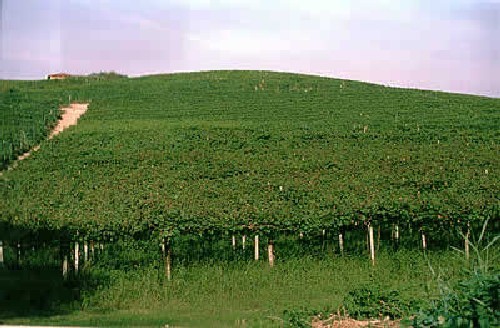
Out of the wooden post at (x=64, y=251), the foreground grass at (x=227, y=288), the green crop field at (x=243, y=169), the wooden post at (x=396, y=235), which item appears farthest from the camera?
the wooden post at (x=396, y=235)

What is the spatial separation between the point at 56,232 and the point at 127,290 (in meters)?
3.41

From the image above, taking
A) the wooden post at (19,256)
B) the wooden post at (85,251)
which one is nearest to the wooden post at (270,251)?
the wooden post at (85,251)

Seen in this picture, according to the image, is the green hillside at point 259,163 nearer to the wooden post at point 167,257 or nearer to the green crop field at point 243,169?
the green crop field at point 243,169

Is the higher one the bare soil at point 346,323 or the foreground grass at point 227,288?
the bare soil at point 346,323

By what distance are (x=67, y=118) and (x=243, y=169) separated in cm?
1785

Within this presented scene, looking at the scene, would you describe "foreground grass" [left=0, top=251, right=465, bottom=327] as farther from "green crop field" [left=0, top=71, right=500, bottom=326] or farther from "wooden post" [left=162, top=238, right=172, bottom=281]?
"wooden post" [left=162, top=238, right=172, bottom=281]

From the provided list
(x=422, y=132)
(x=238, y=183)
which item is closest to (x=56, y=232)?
(x=238, y=183)

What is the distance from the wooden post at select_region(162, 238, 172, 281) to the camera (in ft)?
59.3

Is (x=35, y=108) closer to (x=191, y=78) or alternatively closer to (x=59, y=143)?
(x=59, y=143)

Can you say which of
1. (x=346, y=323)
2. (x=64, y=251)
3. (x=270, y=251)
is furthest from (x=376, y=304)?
(x=64, y=251)

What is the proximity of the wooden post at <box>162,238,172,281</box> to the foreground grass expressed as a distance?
230mm

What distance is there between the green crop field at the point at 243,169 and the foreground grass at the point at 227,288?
115 mm

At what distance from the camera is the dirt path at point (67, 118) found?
32.5m

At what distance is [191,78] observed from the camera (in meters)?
55.5
